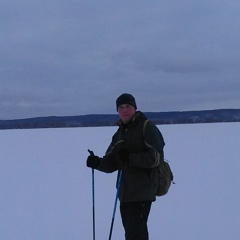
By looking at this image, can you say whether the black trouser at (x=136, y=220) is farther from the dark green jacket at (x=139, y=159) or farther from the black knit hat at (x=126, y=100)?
the black knit hat at (x=126, y=100)

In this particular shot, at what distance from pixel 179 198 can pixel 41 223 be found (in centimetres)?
150

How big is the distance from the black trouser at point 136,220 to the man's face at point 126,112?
0.47 meters

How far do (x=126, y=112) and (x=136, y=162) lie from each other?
0.30 m

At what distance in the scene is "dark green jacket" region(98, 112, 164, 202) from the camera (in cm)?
234

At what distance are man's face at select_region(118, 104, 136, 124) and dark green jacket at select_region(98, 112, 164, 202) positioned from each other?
3 cm

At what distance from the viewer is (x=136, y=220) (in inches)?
95.0

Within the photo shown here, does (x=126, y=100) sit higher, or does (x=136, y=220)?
(x=126, y=100)

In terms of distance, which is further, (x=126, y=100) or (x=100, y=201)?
(x=100, y=201)

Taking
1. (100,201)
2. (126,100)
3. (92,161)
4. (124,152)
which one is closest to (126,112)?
(126,100)

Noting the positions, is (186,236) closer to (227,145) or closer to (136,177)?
(136,177)

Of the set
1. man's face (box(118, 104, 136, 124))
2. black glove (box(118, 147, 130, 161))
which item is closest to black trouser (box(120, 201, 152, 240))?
black glove (box(118, 147, 130, 161))

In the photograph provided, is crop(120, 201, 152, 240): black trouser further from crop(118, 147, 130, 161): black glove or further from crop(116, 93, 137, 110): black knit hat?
crop(116, 93, 137, 110): black knit hat

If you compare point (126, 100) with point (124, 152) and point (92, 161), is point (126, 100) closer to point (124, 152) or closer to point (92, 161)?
point (124, 152)

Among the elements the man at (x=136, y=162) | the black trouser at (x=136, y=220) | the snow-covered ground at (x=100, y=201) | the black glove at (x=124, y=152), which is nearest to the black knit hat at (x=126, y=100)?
the man at (x=136, y=162)
